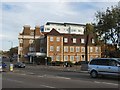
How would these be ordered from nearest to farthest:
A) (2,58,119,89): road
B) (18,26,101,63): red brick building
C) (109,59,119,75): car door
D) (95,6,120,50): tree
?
(2,58,119,89): road < (109,59,119,75): car door < (95,6,120,50): tree < (18,26,101,63): red brick building

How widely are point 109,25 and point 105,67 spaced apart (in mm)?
19225

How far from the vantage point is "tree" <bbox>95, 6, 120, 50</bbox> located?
145 ft

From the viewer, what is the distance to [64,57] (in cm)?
10356

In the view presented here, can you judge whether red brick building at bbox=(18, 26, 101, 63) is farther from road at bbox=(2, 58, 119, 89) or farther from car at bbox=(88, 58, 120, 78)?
road at bbox=(2, 58, 119, 89)

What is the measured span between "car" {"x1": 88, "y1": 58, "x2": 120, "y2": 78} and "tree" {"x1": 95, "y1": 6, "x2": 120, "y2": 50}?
17.5m

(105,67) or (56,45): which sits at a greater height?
(56,45)

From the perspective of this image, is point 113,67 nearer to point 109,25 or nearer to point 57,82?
point 57,82

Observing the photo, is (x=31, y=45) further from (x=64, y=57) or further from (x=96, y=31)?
(x=96, y=31)

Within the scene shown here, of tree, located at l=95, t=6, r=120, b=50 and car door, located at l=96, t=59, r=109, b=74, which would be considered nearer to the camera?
car door, located at l=96, t=59, r=109, b=74

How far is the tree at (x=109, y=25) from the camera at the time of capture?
44.3m

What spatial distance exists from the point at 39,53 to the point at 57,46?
6374 millimetres

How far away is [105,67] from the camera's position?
86.3 feet

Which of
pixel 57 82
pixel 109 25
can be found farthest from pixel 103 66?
pixel 109 25

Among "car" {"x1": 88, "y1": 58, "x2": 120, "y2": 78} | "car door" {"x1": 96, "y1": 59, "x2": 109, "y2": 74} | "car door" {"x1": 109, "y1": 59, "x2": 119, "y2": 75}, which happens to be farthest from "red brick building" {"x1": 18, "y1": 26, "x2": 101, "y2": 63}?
"car door" {"x1": 109, "y1": 59, "x2": 119, "y2": 75}
